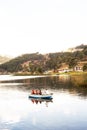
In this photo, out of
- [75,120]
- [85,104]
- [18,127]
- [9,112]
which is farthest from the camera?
[85,104]

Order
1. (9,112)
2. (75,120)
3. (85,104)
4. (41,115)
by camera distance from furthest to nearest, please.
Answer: (85,104) → (9,112) → (41,115) → (75,120)

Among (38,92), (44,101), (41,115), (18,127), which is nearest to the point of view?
(18,127)

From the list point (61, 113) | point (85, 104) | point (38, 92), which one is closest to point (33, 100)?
point (38, 92)

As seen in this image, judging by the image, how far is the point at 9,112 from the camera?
236 feet

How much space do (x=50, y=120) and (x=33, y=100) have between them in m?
36.2

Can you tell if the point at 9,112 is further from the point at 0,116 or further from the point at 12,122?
the point at 12,122

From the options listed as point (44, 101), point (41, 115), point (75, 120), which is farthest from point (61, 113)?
point (44, 101)

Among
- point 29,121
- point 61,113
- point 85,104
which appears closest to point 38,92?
point 85,104

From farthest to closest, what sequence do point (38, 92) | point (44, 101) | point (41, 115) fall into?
point (38, 92) → point (44, 101) → point (41, 115)

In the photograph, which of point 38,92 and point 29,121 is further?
point 38,92

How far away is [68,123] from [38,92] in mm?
44943

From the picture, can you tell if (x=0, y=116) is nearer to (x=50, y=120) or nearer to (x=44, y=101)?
(x=50, y=120)

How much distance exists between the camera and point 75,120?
2308 inches

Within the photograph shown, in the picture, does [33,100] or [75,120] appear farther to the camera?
[33,100]
